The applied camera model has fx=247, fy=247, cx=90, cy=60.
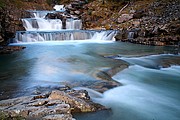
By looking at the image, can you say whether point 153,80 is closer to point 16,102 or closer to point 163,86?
point 163,86

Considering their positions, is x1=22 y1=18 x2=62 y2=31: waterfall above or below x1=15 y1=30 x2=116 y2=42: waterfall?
above

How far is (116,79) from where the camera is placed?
1030 centimetres

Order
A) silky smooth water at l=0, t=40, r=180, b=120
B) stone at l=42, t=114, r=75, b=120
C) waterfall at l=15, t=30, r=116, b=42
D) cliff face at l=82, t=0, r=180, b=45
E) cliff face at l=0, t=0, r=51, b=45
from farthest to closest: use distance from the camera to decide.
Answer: waterfall at l=15, t=30, r=116, b=42
cliff face at l=82, t=0, r=180, b=45
cliff face at l=0, t=0, r=51, b=45
silky smooth water at l=0, t=40, r=180, b=120
stone at l=42, t=114, r=75, b=120

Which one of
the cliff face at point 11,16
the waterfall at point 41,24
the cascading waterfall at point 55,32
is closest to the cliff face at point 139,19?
the cascading waterfall at point 55,32

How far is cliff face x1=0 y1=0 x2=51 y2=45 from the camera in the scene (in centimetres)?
2166

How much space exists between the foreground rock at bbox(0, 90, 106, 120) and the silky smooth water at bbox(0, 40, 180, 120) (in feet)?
1.08

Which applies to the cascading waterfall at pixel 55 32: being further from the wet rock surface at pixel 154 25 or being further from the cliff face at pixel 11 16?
the wet rock surface at pixel 154 25

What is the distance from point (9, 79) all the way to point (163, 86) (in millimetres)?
6292

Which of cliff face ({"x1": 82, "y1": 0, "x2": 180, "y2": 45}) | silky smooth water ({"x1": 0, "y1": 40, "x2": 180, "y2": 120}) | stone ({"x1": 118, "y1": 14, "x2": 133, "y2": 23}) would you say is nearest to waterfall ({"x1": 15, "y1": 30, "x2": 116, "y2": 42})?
cliff face ({"x1": 82, "y1": 0, "x2": 180, "y2": 45})

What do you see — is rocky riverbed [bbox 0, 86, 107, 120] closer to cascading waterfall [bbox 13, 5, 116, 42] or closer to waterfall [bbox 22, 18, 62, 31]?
cascading waterfall [bbox 13, 5, 116, 42]

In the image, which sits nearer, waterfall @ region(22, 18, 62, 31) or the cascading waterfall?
the cascading waterfall

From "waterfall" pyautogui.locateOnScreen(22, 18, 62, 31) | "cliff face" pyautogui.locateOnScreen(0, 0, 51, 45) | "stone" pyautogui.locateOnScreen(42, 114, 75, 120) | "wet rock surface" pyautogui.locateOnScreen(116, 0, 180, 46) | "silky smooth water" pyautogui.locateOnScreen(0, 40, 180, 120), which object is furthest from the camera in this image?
"waterfall" pyautogui.locateOnScreen(22, 18, 62, 31)

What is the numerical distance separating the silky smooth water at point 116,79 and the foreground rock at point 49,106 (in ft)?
1.08

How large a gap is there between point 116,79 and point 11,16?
19.9m
